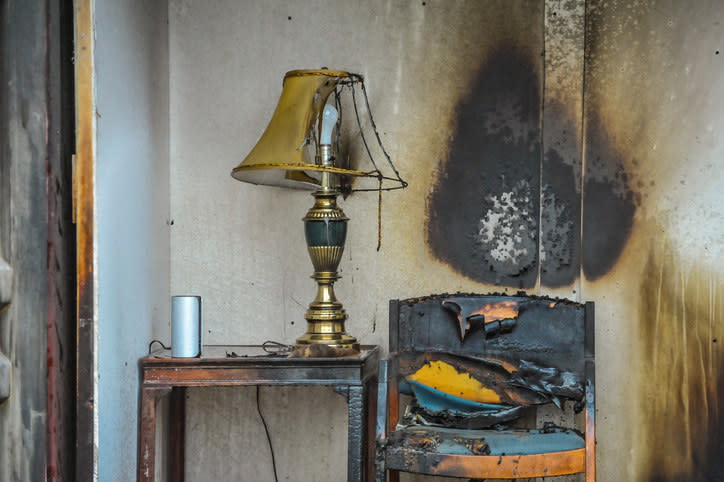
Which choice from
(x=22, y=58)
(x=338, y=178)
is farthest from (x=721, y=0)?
(x=22, y=58)

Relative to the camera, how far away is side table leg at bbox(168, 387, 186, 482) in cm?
307

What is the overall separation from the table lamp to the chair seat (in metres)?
0.48

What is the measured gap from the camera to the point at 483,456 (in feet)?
7.42

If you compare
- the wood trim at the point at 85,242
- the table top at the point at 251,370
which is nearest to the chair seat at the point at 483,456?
the table top at the point at 251,370

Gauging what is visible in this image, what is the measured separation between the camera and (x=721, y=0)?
283 centimetres

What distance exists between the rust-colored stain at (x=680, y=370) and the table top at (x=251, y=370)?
1132 mm

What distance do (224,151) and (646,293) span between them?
1.71 m

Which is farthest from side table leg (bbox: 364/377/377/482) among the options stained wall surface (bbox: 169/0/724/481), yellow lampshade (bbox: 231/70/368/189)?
yellow lampshade (bbox: 231/70/368/189)

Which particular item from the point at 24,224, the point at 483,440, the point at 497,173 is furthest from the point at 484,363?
the point at 24,224

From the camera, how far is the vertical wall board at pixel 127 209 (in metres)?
2.38

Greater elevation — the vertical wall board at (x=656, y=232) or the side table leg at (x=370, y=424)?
the vertical wall board at (x=656, y=232)

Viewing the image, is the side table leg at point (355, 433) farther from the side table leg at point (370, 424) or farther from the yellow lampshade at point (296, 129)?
the yellow lampshade at point (296, 129)

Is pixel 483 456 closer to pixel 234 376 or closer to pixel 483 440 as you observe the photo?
pixel 483 440

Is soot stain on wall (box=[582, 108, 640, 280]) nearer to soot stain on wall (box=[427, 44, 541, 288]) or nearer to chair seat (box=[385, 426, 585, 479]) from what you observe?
soot stain on wall (box=[427, 44, 541, 288])
